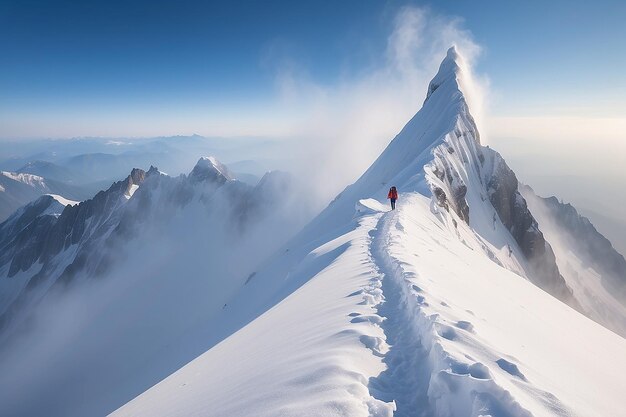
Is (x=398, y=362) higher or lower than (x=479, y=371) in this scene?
lower

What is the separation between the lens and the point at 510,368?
592 centimetres

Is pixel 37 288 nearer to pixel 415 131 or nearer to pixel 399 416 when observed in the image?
pixel 415 131

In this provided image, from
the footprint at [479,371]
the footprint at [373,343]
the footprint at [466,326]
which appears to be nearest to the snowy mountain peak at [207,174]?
the footprint at [373,343]

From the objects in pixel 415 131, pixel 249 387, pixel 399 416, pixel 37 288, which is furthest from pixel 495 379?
pixel 37 288

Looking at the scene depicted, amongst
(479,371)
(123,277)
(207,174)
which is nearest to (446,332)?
(479,371)

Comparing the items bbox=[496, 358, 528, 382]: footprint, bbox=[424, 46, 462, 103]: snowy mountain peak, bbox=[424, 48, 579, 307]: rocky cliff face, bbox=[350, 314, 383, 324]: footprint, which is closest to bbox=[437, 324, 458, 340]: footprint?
bbox=[496, 358, 528, 382]: footprint

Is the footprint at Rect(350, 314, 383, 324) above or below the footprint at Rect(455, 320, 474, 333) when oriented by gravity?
below

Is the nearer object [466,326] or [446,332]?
[446,332]

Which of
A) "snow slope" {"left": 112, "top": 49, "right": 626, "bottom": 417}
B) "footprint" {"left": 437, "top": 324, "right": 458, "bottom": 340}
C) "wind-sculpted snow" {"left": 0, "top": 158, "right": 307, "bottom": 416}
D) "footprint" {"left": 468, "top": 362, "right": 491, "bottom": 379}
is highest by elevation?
"footprint" {"left": 468, "top": 362, "right": 491, "bottom": 379}

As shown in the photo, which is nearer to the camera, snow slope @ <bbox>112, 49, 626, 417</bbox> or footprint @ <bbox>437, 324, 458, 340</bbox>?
snow slope @ <bbox>112, 49, 626, 417</bbox>

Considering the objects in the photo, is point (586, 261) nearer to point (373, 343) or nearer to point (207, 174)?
point (373, 343)

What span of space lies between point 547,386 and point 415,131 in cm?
6353

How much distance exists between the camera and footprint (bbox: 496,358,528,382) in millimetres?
5718

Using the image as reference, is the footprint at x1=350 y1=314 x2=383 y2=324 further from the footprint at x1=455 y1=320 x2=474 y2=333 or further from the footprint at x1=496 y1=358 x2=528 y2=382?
the footprint at x1=496 y1=358 x2=528 y2=382
